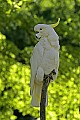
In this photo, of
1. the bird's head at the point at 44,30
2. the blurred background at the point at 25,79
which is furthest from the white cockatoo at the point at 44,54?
the blurred background at the point at 25,79

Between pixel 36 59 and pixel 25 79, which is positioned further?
pixel 25 79

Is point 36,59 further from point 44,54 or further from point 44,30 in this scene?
point 44,30

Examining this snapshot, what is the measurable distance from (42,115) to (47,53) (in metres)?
0.42

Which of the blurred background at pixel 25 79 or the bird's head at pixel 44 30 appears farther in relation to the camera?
the blurred background at pixel 25 79

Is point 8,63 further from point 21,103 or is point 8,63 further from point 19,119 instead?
point 19,119

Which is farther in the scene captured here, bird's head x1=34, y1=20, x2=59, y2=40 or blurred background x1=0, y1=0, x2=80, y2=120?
blurred background x1=0, y1=0, x2=80, y2=120

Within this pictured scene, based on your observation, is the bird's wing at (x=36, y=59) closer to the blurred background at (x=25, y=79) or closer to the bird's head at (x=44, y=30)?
the bird's head at (x=44, y=30)

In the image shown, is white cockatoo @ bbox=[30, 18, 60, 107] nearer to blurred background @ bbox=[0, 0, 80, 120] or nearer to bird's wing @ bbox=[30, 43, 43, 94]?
bird's wing @ bbox=[30, 43, 43, 94]

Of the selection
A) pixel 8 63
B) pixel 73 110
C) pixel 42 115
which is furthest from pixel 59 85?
pixel 42 115

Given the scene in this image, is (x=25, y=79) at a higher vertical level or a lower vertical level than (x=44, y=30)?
lower

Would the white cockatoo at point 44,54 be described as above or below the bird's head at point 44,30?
below

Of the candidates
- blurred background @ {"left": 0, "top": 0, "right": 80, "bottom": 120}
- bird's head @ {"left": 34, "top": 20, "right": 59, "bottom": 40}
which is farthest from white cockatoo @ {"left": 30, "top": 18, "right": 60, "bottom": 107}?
blurred background @ {"left": 0, "top": 0, "right": 80, "bottom": 120}

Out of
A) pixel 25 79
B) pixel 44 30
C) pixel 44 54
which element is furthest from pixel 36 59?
pixel 25 79

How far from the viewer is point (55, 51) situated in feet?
9.46
